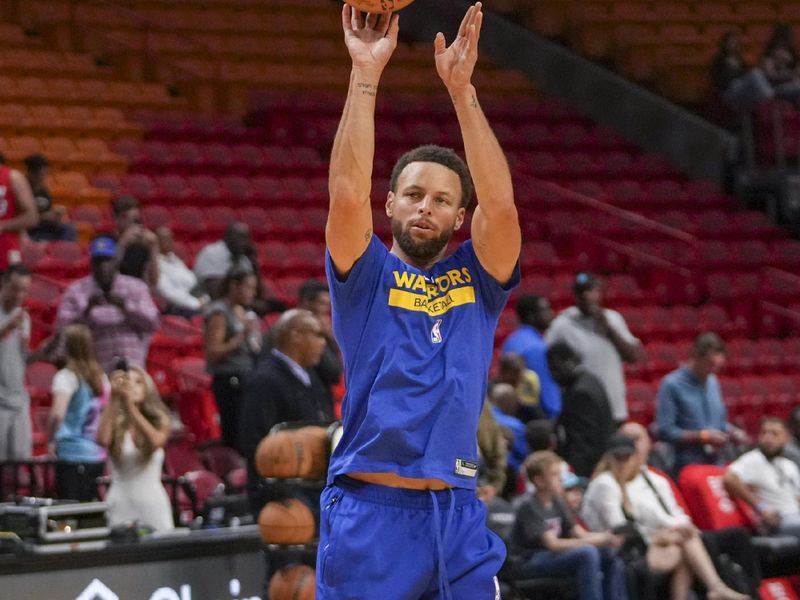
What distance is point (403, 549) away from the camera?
3498mm

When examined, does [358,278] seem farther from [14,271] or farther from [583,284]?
[583,284]

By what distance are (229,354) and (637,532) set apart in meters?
2.50

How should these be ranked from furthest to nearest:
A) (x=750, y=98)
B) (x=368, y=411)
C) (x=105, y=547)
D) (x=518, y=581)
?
(x=750, y=98), (x=518, y=581), (x=105, y=547), (x=368, y=411)

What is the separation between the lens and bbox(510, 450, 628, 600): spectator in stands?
762 cm

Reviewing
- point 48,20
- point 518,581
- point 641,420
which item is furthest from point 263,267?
point 518,581

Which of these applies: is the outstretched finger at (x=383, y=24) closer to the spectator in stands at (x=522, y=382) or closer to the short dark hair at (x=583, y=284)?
the spectator in stands at (x=522, y=382)

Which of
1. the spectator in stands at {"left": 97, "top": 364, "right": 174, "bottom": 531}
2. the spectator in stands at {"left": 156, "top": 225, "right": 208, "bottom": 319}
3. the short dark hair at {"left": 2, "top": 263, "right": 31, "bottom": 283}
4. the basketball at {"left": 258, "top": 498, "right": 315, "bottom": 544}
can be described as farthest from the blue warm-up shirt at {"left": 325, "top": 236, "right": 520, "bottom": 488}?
the spectator in stands at {"left": 156, "top": 225, "right": 208, "bottom": 319}

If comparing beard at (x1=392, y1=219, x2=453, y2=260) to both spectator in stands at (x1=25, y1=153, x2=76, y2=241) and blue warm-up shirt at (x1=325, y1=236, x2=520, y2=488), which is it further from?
spectator in stands at (x1=25, y1=153, x2=76, y2=241)

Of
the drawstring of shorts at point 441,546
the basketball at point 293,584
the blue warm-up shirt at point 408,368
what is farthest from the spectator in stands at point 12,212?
the drawstring of shorts at point 441,546

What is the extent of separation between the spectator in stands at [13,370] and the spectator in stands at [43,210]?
183cm

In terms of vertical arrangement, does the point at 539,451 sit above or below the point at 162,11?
below

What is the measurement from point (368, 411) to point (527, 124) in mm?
13077

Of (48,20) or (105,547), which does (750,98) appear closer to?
(48,20)

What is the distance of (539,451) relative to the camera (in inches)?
318
